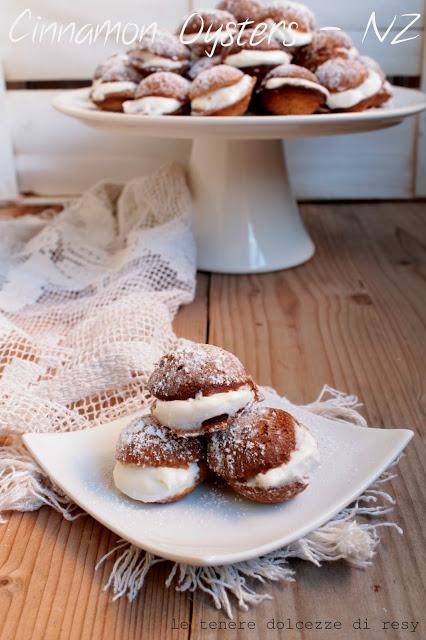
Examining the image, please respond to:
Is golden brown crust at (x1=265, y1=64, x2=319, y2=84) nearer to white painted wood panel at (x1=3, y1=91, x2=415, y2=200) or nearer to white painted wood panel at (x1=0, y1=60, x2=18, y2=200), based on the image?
white painted wood panel at (x1=3, y1=91, x2=415, y2=200)

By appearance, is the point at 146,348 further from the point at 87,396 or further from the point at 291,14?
the point at 291,14

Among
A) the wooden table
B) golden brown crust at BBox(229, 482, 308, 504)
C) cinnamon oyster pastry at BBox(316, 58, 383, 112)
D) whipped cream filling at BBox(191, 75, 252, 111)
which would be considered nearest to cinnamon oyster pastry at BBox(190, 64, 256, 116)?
whipped cream filling at BBox(191, 75, 252, 111)

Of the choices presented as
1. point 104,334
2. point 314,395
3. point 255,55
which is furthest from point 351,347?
point 255,55

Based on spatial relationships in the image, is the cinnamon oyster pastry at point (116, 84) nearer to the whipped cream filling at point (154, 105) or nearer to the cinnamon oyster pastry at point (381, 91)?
the whipped cream filling at point (154, 105)

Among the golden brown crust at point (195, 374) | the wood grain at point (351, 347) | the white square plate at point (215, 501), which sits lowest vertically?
the wood grain at point (351, 347)

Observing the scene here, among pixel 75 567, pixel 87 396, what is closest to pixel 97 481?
pixel 75 567

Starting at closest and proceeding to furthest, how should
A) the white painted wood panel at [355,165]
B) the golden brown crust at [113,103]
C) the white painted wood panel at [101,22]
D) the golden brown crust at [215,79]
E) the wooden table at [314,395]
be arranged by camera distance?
the wooden table at [314,395], the golden brown crust at [215,79], the golden brown crust at [113,103], the white painted wood panel at [101,22], the white painted wood panel at [355,165]

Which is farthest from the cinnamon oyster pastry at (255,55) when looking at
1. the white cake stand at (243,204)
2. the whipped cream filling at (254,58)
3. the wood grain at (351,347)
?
the wood grain at (351,347)

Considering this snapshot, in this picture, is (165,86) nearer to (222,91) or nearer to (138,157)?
(222,91)
